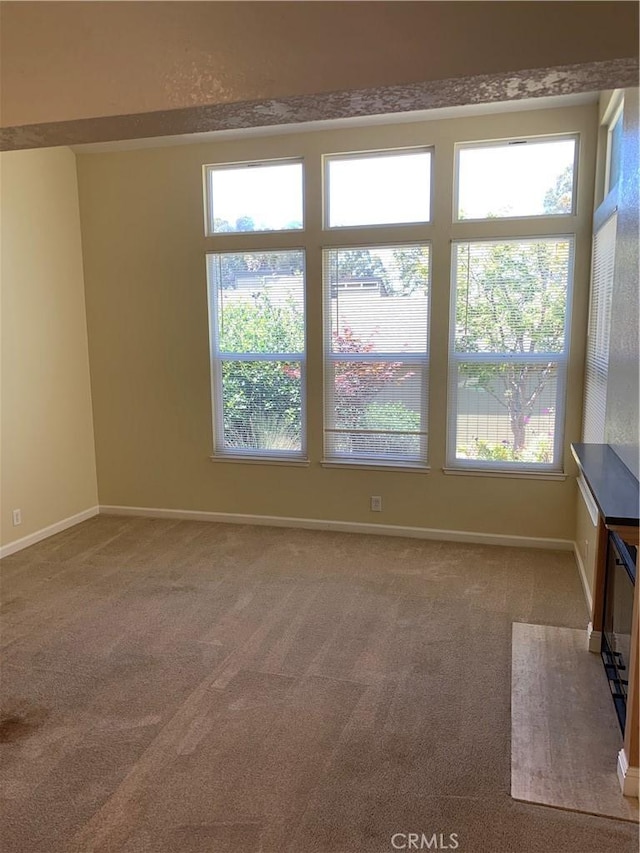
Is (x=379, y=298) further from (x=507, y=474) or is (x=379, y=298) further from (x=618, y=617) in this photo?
(x=618, y=617)

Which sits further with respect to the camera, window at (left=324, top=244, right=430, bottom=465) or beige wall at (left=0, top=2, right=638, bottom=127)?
window at (left=324, top=244, right=430, bottom=465)

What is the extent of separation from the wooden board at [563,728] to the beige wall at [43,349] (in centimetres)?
371

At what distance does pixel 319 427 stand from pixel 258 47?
→ 3.09 m

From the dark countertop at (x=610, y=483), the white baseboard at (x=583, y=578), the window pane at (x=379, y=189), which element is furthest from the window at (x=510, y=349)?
the dark countertop at (x=610, y=483)

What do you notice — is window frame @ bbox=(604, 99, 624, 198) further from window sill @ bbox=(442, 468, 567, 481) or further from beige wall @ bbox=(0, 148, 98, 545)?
beige wall @ bbox=(0, 148, 98, 545)

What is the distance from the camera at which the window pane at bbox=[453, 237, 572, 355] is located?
405cm

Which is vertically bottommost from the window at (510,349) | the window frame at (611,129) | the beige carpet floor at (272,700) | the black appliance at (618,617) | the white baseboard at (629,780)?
the beige carpet floor at (272,700)

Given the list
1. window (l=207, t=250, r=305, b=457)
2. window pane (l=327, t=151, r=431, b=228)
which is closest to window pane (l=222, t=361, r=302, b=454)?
window (l=207, t=250, r=305, b=457)

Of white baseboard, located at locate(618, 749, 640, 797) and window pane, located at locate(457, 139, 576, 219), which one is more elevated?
window pane, located at locate(457, 139, 576, 219)

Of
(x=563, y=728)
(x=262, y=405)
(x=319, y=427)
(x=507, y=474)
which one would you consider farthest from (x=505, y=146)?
(x=563, y=728)

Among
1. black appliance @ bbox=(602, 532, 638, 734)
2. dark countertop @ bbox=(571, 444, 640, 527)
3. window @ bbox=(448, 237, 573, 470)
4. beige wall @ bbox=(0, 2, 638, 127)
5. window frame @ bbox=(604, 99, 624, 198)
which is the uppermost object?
window frame @ bbox=(604, 99, 624, 198)

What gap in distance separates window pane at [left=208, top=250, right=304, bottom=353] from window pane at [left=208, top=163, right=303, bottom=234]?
23cm

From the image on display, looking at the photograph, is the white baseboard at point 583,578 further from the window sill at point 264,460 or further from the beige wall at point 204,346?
the window sill at point 264,460

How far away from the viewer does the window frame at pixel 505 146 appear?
12.8 ft
